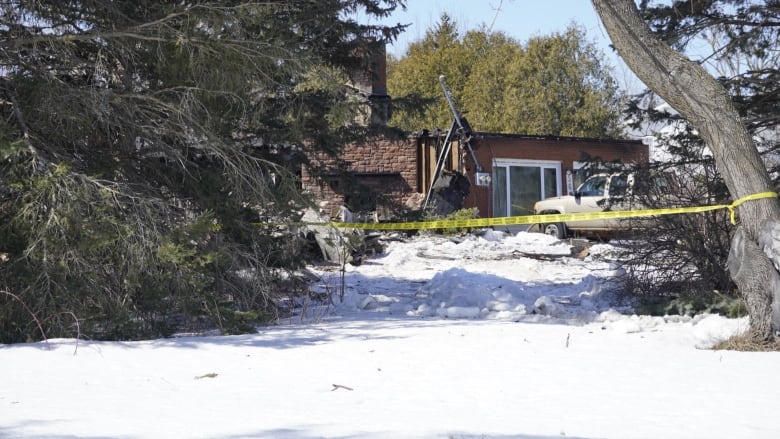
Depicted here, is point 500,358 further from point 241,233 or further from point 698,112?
point 241,233

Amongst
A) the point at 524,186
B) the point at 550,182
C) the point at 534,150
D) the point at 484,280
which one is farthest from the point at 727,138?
the point at 550,182

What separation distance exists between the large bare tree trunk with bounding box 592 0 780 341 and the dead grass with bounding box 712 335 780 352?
0.07 meters

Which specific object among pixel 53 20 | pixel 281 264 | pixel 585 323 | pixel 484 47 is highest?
pixel 484 47

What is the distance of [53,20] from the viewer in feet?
32.6

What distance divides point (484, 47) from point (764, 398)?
40.0m

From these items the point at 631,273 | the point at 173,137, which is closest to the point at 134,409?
the point at 173,137

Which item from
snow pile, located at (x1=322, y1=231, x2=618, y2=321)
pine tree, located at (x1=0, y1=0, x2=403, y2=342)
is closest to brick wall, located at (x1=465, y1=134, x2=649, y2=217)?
snow pile, located at (x1=322, y1=231, x2=618, y2=321)

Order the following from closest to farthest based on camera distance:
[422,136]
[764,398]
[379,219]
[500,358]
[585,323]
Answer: [764,398] → [500,358] → [585,323] → [379,219] → [422,136]

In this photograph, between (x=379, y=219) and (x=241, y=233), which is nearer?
(x=241, y=233)

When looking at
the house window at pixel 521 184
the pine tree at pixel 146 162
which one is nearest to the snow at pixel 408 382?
the pine tree at pixel 146 162

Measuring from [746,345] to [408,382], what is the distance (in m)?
3.51

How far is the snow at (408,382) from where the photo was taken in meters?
5.22

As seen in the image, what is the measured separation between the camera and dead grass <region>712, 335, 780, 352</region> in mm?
8078

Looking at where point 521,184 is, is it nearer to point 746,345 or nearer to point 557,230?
point 557,230
